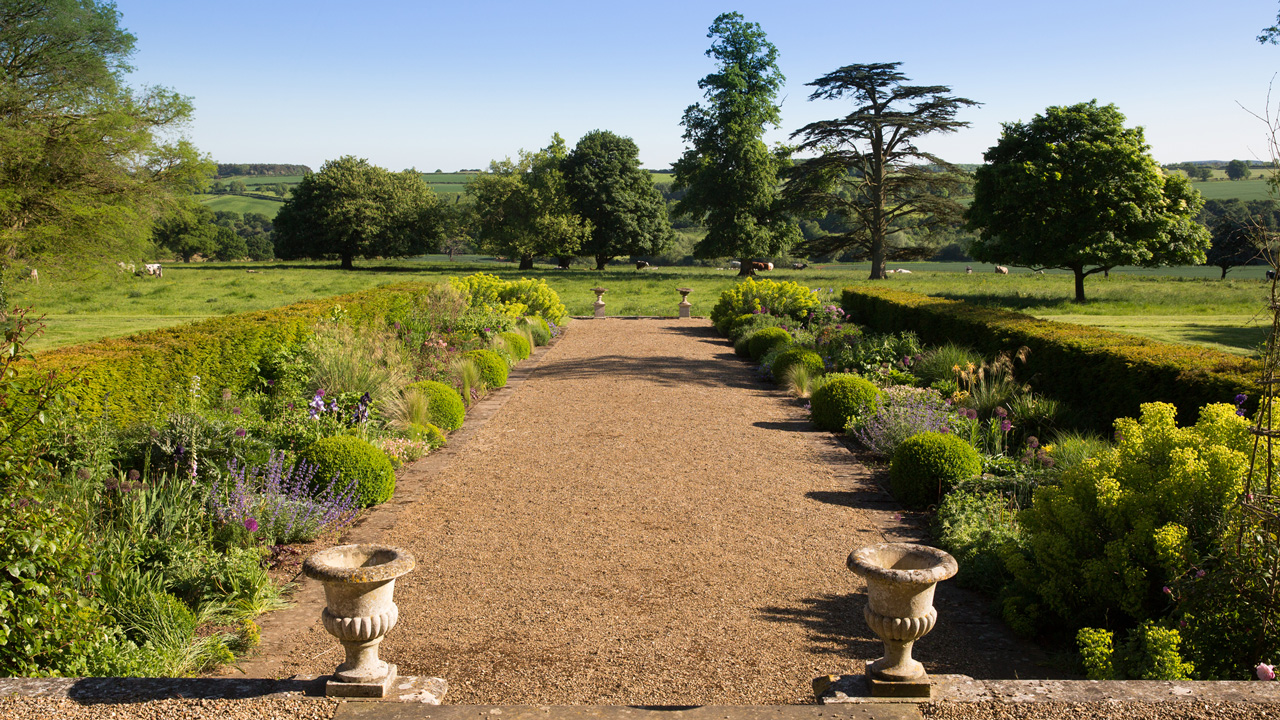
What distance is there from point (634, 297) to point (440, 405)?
841 inches

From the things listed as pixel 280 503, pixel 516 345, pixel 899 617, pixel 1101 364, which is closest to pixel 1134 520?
pixel 899 617

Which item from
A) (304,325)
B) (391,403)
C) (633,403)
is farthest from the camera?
(633,403)

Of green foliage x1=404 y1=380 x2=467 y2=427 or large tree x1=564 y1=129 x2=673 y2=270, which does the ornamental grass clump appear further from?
large tree x1=564 y1=129 x2=673 y2=270

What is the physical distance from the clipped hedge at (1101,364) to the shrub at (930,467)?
A: 6.00 feet

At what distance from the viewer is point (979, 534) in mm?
4918

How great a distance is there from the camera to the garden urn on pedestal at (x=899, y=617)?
284 centimetres

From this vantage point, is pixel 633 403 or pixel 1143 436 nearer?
pixel 1143 436

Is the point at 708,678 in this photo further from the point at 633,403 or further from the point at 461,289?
the point at 461,289

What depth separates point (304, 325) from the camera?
926 cm

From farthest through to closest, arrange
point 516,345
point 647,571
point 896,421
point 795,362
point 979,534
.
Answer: point 516,345
point 795,362
point 896,421
point 979,534
point 647,571

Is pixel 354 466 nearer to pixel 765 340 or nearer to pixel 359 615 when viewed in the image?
pixel 359 615

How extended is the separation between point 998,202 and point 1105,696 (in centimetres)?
2283

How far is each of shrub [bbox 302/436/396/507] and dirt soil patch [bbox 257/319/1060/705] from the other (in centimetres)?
29

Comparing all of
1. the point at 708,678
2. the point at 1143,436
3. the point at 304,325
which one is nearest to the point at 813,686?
the point at 708,678
